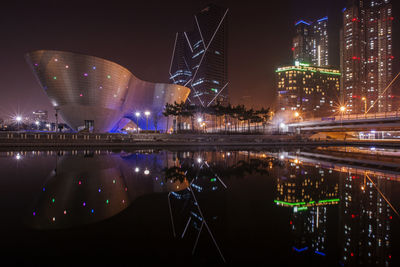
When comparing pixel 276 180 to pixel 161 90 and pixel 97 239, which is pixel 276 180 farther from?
pixel 161 90

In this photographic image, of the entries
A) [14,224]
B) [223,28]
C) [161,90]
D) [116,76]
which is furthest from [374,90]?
[14,224]

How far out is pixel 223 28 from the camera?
16500 centimetres

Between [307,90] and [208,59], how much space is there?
249ft

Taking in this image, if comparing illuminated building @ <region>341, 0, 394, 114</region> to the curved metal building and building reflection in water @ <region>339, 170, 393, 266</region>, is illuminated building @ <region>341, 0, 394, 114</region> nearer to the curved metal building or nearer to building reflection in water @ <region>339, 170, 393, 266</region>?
the curved metal building

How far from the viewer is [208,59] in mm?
158000

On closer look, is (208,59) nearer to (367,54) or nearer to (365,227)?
(367,54)

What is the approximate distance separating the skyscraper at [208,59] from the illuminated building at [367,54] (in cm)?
8450

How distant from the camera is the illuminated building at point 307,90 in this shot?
14538cm

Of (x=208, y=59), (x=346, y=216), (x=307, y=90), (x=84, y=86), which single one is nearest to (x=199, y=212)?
(x=346, y=216)

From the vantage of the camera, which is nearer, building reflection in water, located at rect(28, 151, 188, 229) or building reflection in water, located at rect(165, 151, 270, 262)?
building reflection in water, located at rect(165, 151, 270, 262)

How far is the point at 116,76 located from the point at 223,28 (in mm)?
134979

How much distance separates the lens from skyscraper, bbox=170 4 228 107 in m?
157

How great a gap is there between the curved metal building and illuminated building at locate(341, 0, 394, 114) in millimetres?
137094

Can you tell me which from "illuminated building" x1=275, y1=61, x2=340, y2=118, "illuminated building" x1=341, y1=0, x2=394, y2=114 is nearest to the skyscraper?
"illuminated building" x1=275, y1=61, x2=340, y2=118
